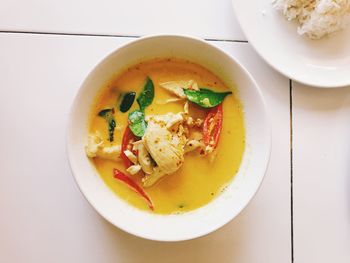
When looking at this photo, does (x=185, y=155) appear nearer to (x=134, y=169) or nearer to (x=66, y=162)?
(x=134, y=169)

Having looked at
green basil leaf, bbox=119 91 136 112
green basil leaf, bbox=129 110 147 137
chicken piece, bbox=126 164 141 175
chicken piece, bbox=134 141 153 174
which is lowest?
chicken piece, bbox=126 164 141 175

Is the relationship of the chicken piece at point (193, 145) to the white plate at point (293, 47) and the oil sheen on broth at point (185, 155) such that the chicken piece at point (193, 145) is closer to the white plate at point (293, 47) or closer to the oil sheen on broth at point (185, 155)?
the oil sheen on broth at point (185, 155)

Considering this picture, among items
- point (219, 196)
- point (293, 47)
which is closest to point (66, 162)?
point (219, 196)

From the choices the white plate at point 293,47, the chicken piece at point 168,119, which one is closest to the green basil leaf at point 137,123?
the chicken piece at point 168,119

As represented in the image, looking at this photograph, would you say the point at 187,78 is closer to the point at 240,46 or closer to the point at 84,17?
the point at 240,46

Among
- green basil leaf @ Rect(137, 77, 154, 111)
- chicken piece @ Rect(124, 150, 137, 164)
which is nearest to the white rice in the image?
green basil leaf @ Rect(137, 77, 154, 111)

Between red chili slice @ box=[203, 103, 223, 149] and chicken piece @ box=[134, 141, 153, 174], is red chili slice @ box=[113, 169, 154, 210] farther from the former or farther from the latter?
red chili slice @ box=[203, 103, 223, 149]

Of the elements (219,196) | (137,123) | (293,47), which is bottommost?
(219,196)
